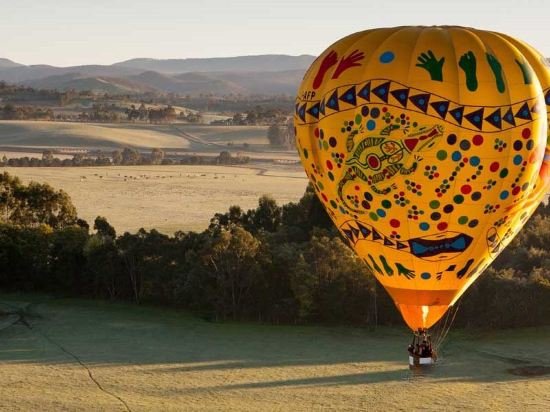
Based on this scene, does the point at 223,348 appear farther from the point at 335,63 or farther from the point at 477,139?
the point at 477,139

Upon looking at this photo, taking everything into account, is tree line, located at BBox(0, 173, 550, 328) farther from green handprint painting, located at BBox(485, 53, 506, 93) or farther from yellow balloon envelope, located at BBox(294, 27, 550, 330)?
green handprint painting, located at BBox(485, 53, 506, 93)

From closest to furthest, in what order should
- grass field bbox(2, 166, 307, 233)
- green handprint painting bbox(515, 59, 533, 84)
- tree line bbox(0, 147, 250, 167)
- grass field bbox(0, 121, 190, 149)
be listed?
green handprint painting bbox(515, 59, 533, 84), grass field bbox(2, 166, 307, 233), tree line bbox(0, 147, 250, 167), grass field bbox(0, 121, 190, 149)

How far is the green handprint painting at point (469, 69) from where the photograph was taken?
21.2 m

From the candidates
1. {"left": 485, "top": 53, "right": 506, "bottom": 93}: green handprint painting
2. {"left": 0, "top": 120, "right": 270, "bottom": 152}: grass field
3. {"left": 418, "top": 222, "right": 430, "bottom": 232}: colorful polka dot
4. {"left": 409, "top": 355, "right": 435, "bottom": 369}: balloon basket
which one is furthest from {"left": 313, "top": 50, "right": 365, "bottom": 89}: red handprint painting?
{"left": 0, "top": 120, "right": 270, "bottom": 152}: grass field

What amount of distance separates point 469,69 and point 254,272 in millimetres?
20490

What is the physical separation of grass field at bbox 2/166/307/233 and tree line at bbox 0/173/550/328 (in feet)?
47.0

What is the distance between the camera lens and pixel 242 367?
32250mm

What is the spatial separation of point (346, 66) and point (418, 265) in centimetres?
483

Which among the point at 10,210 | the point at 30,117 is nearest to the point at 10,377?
the point at 10,210

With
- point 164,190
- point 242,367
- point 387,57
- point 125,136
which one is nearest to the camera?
point 387,57

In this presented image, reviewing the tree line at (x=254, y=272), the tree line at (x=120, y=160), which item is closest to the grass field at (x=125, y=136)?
the tree line at (x=120, y=160)

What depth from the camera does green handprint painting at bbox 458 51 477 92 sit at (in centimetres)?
2120

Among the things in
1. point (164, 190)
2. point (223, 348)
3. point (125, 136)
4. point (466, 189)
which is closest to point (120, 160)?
point (164, 190)

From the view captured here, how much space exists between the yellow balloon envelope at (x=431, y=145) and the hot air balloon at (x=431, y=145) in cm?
3
